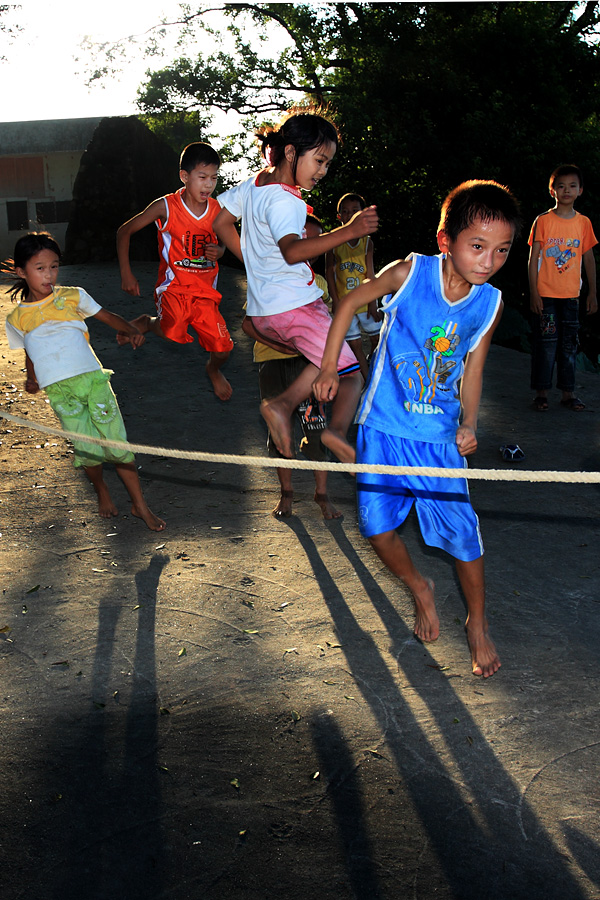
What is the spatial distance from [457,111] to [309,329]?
1262 centimetres

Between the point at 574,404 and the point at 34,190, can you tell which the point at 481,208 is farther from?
the point at 34,190

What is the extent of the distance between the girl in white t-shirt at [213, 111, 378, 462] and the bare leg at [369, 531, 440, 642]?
70 centimetres

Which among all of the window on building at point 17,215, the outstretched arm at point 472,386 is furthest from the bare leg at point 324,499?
the window on building at point 17,215

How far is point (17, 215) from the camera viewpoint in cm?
2628

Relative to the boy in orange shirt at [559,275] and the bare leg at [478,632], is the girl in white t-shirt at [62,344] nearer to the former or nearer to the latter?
the bare leg at [478,632]

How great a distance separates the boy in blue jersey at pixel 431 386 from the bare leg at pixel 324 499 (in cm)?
185

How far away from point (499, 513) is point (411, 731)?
243 cm

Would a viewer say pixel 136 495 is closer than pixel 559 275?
Yes

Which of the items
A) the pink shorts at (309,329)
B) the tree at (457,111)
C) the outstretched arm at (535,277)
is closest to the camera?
the pink shorts at (309,329)

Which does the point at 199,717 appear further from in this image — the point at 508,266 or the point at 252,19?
the point at 252,19

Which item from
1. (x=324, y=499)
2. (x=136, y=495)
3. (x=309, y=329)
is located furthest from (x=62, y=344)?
(x=324, y=499)

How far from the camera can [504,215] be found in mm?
2836

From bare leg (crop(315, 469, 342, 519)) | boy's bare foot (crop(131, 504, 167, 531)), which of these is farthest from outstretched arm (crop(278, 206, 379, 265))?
boy's bare foot (crop(131, 504, 167, 531))

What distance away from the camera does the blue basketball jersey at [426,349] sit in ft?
9.81
